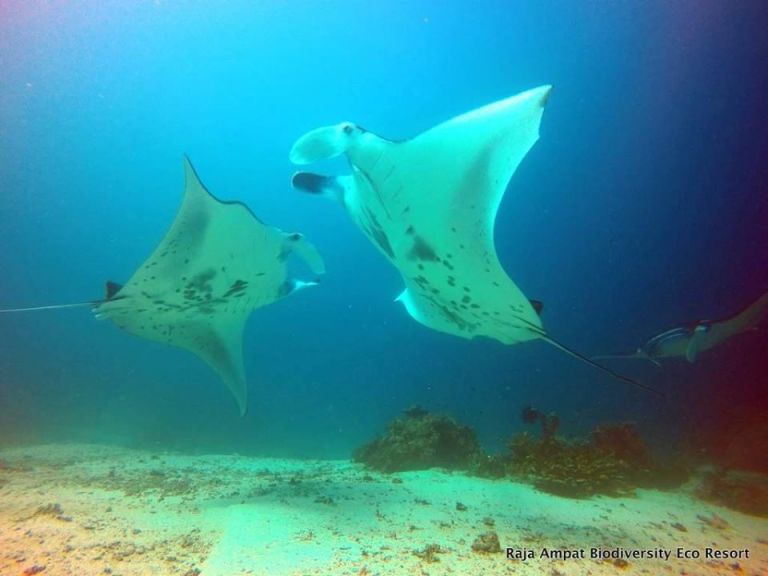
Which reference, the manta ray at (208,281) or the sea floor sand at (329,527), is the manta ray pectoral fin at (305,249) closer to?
the manta ray at (208,281)

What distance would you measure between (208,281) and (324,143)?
7.33ft

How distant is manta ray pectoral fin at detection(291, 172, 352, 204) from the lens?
4.05m

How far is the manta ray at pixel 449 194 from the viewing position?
2.65m

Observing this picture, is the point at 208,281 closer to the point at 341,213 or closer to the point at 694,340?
the point at 694,340

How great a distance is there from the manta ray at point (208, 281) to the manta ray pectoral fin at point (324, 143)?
0.78 metres

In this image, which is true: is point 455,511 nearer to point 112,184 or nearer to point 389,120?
point 389,120

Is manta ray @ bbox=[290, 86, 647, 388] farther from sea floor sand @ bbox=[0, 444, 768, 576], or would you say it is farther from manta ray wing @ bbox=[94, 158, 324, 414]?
sea floor sand @ bbox=[0, 444, 768, 576]

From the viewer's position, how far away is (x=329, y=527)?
310 cm

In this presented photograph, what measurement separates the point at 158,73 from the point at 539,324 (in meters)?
23.4

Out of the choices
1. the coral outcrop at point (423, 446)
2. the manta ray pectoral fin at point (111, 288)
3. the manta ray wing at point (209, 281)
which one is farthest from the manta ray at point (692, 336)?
the manta ray pectoral fin at point (111, 288)

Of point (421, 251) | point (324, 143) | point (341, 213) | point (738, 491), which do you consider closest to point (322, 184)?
point (324, 143)

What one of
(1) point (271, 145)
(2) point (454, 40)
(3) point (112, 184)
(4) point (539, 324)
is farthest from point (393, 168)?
(3) point (112, 184)

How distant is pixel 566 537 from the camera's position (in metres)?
3.35

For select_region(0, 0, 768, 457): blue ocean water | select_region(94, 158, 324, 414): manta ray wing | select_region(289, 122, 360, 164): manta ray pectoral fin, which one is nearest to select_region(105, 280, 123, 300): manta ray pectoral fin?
select_region(94, 158, 324, 414): manta ray wing
